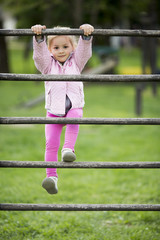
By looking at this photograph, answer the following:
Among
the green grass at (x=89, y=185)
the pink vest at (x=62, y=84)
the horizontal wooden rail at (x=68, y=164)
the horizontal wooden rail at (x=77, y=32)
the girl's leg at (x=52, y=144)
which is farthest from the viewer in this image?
the green grass at (x=89, y=185)

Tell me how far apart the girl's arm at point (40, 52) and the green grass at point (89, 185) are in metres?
1.63

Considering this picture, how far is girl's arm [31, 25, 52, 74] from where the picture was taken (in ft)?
7.07

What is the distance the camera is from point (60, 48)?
2547 mm

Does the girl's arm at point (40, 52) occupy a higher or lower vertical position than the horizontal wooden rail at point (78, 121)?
higher

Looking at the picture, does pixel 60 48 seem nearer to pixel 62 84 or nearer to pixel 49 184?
pixel 62 84

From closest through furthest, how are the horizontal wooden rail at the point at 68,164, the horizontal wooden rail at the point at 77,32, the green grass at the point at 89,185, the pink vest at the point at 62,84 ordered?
the horizontal wooden rail at the point at 77,32
the horizontal wooden rail at the point at 68,164
the pink vest at the point at 62,84
the green grass at the point at 89,185

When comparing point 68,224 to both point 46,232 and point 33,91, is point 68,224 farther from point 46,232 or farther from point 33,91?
point 33,91

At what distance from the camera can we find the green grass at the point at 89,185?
325 centimetres

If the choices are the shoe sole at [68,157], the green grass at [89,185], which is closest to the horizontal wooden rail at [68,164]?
the shoe sole at [68,157]

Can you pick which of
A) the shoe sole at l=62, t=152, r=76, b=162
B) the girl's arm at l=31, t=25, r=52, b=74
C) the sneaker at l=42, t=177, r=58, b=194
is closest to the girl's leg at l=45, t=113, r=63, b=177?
the sneaker at l=42, t=177, r=58, b=194

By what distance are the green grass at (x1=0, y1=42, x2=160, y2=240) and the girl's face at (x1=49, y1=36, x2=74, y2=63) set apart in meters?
1.66

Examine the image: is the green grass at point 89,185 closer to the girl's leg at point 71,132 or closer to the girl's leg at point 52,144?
the girl's leg at point 52,144

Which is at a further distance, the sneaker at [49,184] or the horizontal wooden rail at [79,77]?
the sneaker at [49,184]

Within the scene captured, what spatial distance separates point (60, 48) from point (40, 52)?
280mm
